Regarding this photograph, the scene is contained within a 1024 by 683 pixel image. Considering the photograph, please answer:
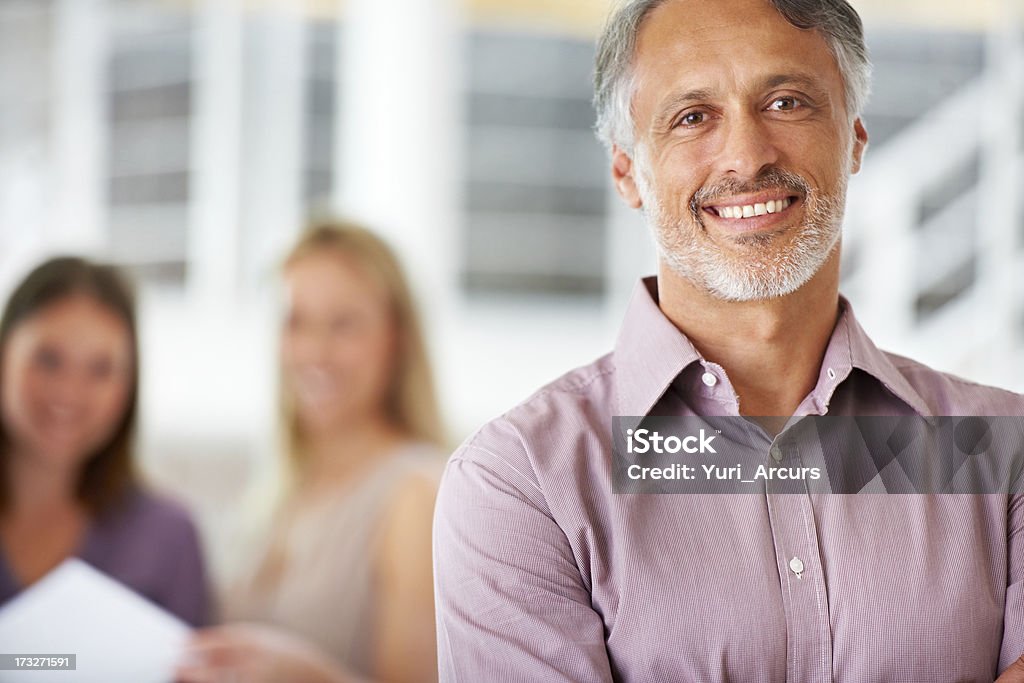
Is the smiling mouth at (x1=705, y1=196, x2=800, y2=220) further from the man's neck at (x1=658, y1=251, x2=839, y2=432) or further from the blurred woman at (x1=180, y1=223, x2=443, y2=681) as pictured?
the blurred woman at (x1=180, y1=223, x2=443, y2=681)

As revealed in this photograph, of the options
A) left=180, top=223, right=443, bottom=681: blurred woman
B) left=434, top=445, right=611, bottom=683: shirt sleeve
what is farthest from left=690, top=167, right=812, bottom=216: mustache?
left=180, top=223, right=443, bottom=681: blurred woman

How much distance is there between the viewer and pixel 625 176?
3.50 ft

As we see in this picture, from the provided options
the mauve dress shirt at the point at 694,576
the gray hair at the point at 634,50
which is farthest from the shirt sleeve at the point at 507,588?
the gray hair at the point at 634,50

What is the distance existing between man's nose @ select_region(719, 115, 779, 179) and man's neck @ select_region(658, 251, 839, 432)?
0.37 ft

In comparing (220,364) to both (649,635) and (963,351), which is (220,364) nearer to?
(963,351)

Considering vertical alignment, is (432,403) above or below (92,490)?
above

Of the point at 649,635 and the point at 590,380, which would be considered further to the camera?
the point at 590,380

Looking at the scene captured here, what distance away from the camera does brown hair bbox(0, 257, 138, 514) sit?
1688mm

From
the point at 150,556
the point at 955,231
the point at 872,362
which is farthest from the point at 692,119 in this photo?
the point at 955,231

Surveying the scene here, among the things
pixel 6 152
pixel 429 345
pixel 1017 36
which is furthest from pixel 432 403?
pixel 1017 36

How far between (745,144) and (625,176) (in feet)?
0.50

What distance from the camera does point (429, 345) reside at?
1830 mm

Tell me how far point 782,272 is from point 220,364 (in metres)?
1.90

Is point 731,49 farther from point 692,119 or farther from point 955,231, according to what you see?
point 955,231
